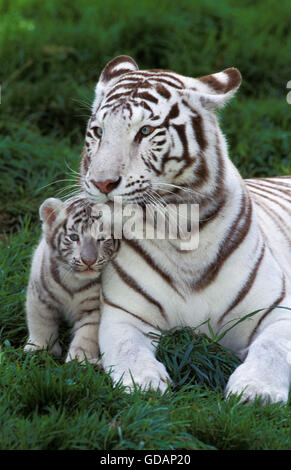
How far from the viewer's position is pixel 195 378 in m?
3.53

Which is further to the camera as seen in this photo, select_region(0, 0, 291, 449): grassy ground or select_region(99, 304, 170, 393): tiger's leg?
select_region(99, 304, 170, 393): tiger's leg

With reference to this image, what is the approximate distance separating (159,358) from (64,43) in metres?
4.25

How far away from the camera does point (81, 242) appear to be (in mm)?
3572

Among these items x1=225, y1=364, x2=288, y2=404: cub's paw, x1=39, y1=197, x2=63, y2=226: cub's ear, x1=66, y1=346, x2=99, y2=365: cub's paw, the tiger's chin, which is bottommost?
x1=66, y1=346, x2=99, y2=365: cub's paw

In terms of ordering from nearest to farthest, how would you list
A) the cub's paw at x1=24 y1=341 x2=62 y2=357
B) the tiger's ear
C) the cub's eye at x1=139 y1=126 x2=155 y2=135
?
the cub's eye at x1=139 y1=126 x2=155 y2=135 < the tiger's ear < the cub's paw at x1=24 y1=341 x2=62 y2=357

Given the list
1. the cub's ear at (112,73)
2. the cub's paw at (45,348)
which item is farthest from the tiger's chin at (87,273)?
the cub's ear at (112,73)

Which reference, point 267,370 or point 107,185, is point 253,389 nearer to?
point 267,370

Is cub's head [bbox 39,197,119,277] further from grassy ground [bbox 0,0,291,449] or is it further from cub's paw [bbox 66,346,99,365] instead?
grassy ground [bbox 0,0,291,449]

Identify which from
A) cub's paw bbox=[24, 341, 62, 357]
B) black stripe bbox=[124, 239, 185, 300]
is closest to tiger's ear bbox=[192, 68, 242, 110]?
black stripe bbox=[124, 239, 185, 300]

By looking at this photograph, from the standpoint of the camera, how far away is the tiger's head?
3.25 metres

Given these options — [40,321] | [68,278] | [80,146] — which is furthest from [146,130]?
[80,146]

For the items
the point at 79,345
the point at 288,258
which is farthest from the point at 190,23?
the point at 79,345

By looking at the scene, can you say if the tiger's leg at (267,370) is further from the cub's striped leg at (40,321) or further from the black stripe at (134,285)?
the cub's striped leg at (40,321)

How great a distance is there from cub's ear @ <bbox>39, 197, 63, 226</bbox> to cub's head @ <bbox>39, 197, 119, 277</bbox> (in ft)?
0.18
